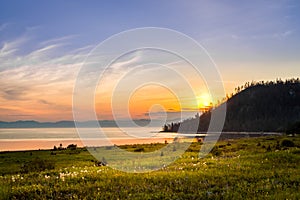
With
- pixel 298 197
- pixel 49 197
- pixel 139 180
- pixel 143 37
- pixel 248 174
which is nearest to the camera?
pixel 298 197

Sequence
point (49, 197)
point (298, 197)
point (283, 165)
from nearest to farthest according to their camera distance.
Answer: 1. point (298, 197)
2. point (49, 197)
3. point (283, 165)

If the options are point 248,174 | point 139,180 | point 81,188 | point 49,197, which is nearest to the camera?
point 49,197

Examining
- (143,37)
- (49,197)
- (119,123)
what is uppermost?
(143,37)

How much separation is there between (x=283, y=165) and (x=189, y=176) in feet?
23.7

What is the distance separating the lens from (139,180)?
A: 57.0ft

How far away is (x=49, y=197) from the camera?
14438 millimetres

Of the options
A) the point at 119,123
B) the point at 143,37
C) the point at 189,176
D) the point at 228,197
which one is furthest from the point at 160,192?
the point at 143,37

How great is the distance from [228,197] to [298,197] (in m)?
2.44

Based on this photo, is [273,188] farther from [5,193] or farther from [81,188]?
[5,193]

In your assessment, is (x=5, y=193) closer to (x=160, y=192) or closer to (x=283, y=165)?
(x=160, y=192)

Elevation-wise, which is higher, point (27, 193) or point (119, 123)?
point (119, 123)

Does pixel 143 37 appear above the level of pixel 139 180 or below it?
above

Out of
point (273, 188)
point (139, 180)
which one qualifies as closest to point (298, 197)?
point (273, 188)

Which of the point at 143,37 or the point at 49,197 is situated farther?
the point at 143,37
